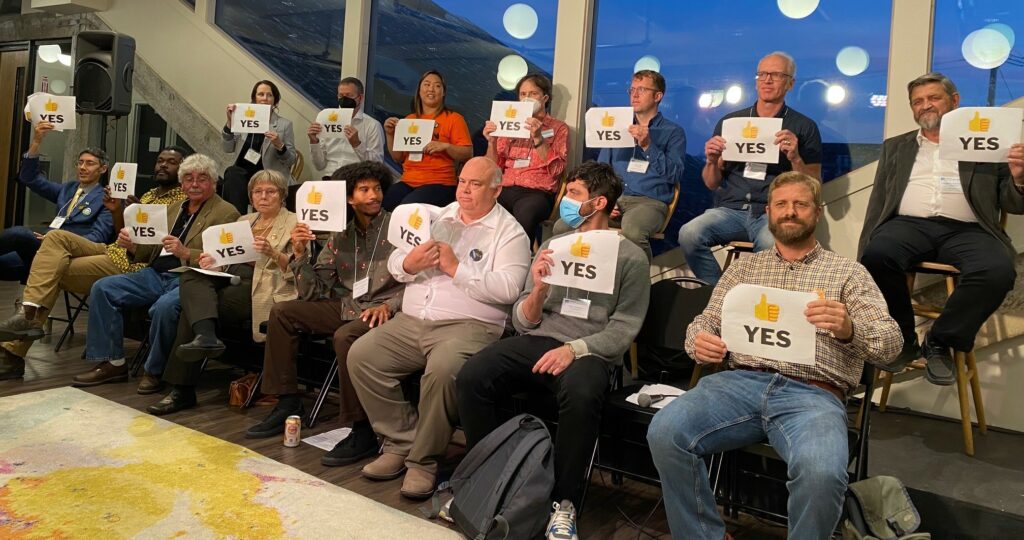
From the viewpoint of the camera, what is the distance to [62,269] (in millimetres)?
4504

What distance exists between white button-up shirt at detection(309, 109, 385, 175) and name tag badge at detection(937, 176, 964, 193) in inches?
143

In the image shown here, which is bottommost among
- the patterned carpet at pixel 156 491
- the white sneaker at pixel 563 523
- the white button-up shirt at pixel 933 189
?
the patterned carpet at pixel 156 491

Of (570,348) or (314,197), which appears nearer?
(570,348)

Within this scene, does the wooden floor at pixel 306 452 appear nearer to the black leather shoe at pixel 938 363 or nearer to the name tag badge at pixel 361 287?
the name tag badge at pixel 361 287

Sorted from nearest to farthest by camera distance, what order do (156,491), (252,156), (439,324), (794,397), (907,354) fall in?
(794,397), (156,491), (907,354), (439,324), (252,156)

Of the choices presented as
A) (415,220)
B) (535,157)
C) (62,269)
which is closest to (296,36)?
(62,269)

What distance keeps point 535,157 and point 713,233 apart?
129 cm

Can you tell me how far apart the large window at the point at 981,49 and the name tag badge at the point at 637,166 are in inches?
61.6

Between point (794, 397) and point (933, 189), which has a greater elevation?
point (933, 189)

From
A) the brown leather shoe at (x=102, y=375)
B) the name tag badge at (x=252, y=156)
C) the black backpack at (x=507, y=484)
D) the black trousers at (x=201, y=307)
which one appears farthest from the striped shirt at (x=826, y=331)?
the name tag badge at (x=252, y=156)

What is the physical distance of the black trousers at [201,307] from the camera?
155 inches

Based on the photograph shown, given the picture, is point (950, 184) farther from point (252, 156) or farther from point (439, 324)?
point (252, 156)

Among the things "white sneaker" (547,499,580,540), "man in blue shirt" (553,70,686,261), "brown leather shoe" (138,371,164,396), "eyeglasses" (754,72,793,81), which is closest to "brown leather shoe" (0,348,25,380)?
"brown leather shoe" (138,371,164,396)

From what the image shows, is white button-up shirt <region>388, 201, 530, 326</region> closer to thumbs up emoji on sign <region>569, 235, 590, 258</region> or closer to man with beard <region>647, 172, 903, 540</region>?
thumbs up emoji on sign <region>569, 235, 590, 258</region>
